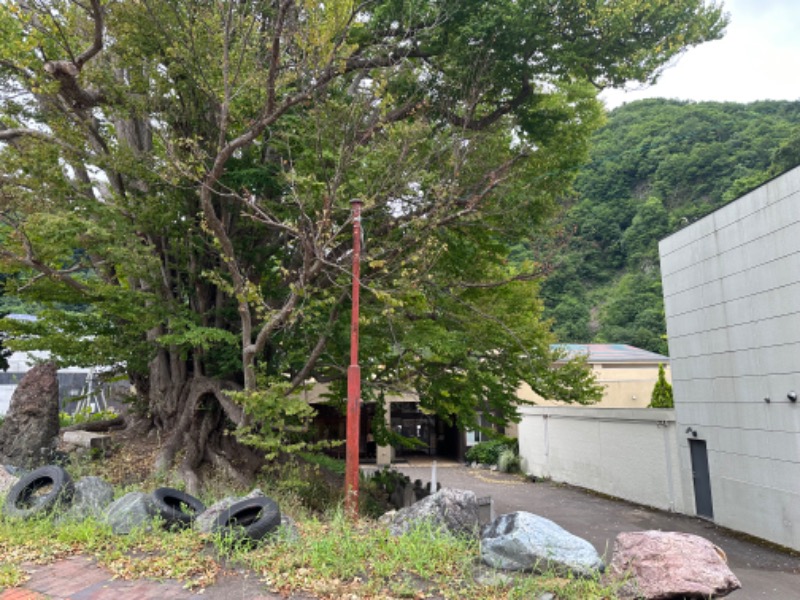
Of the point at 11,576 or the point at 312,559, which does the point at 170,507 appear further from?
the point at 312,559

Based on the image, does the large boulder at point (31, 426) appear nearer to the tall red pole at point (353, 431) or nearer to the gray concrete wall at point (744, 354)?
the tall red pole at point (353, 431)

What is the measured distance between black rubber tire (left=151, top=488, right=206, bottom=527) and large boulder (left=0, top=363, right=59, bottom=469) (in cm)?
451

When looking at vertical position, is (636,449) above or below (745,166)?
below

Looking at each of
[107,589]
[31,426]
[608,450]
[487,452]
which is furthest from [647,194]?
[107,589]

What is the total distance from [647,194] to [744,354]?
41532 mm

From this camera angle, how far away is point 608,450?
61.1 feet

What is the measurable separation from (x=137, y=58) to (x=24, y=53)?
166 centimetres

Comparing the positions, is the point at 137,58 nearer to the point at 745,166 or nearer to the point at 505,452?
the point at 505,452

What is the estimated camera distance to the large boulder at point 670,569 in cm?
479

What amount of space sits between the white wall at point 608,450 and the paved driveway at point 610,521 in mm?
501

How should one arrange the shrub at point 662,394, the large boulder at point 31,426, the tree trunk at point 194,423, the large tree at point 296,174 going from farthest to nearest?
the shrub at point 662,394, the tree trunk at point 194,423, the large boulder at point 31,426, the large tree at point 296,174

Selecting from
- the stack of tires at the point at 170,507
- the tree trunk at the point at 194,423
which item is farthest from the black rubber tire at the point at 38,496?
the tree trunk at the point at 194,423

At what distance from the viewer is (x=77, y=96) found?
380 inches

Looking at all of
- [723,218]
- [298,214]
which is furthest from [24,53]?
[723,218]
